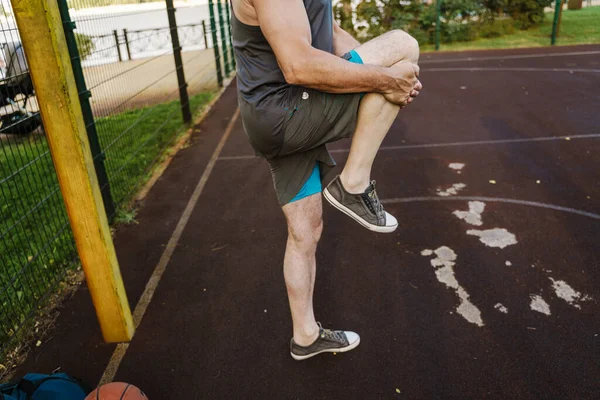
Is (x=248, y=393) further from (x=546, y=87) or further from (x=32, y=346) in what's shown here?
(x=546, y=87)

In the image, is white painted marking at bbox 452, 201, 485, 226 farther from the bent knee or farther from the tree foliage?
the tree foliage

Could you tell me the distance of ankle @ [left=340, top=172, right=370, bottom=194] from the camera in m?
2.12

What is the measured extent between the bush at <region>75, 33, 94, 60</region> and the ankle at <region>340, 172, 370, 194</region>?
2.83m

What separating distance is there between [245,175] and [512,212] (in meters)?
2.59

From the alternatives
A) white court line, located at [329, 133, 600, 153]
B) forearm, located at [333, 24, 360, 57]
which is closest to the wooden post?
forearm, located at [333, 24, 360, 57]

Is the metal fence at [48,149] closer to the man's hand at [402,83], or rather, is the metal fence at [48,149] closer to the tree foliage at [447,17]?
the man's hand at [402,83]

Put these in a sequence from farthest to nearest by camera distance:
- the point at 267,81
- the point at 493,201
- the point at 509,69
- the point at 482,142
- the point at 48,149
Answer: the point at 509,69 → the point at 482,142 → the point at 493,201 → the point at 48,149 → the point at 267,81

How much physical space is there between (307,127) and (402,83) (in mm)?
393

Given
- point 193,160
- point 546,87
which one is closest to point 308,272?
point 193,160

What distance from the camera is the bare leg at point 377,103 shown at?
1907 millimetres

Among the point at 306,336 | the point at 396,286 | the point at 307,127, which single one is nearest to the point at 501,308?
the point at 396,286

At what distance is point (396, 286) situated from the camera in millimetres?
3039

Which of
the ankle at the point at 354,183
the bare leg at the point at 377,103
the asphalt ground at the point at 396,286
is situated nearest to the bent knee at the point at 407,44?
the bare leg at the point at 377,103

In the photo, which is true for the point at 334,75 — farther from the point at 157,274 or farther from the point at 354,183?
the point at 157,274
